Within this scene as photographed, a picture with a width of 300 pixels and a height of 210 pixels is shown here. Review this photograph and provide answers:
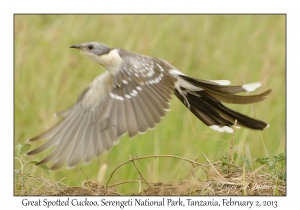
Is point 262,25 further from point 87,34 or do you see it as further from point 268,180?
point 268,180

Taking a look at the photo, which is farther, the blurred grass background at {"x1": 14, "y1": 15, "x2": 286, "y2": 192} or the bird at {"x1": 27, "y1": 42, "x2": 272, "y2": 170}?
the blurred grass background at {"x1": 14, "y1": 15, "x2": 286, "y2": 192}

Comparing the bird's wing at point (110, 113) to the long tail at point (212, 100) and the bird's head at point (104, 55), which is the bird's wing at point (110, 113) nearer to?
the bird's head at point (104, 55)

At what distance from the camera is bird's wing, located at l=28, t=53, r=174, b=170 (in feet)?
16.1

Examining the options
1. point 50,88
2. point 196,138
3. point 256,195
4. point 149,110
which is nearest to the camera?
point 256,195

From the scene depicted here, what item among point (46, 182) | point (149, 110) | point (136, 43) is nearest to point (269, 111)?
point (136, 43)

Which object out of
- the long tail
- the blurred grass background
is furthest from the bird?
the blurred grass background

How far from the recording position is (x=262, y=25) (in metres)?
9.70

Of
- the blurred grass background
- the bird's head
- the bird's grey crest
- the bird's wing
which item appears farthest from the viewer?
the blurred grass background

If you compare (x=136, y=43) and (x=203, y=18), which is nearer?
(x=136, y=43)

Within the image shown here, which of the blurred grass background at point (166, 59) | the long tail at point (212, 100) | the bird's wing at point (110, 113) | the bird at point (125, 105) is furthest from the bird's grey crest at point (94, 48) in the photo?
the blurred grass background at point (166, 59)

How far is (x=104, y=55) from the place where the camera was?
19.4 ft

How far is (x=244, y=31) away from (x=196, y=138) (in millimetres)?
2816

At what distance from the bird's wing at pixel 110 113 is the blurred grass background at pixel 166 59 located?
1.17 m

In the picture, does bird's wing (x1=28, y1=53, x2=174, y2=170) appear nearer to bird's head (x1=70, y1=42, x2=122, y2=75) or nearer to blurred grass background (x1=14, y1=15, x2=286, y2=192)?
bird's head (x1=70, y1=42, x2=122, y2=75)
